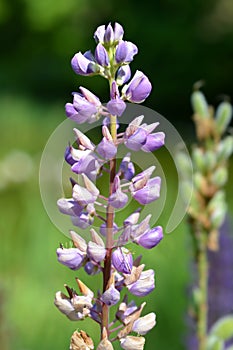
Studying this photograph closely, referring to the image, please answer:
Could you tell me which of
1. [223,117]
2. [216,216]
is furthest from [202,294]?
[223,117]

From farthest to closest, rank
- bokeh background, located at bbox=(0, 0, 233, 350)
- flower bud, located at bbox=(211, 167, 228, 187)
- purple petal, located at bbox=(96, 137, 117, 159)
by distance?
1. bokeh background, located at bbox=(0, 0, 233, 350)
2. flower bud, located at bbox=(211, 167, 228, 187)
3. purple petal, located at bbox=(96, 137, 117, 159)

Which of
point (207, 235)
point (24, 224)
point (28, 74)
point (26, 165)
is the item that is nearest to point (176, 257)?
point (24, 224)

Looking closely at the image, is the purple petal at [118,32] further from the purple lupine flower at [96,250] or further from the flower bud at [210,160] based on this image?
the flower bud at [210,160]

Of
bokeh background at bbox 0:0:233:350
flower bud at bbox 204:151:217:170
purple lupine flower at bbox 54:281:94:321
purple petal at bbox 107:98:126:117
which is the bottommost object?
purple lupine flower at bbox 54:281:94:321

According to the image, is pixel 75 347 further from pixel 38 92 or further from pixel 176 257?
pixel 38 92

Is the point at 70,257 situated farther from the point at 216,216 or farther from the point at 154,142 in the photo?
the point at 216,216

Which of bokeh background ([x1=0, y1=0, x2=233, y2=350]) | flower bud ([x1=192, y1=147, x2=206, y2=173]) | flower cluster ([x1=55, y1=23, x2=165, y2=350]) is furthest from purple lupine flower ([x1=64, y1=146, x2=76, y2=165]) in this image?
bokeh background ([x1=0, y1=0, x2=233, y2=350])

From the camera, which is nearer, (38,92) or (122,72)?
(122,72)

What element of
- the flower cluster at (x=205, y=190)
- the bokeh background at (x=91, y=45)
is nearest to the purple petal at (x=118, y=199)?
the flower cluster at (x=205, y=190)

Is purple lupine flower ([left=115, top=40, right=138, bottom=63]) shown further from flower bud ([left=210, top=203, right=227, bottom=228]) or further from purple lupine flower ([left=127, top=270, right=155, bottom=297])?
flower bud ([left=210, top=203, right=227, bottom=228])
